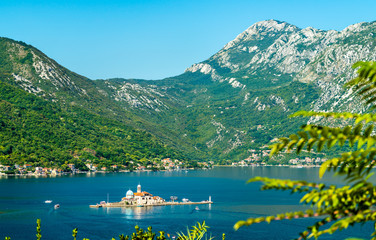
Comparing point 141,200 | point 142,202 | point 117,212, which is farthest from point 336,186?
point 142,202

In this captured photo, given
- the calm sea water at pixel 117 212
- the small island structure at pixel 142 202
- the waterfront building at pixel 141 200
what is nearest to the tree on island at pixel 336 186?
the calm sea water at pixel 117 212

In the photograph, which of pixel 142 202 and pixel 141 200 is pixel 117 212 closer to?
pixel 141 200

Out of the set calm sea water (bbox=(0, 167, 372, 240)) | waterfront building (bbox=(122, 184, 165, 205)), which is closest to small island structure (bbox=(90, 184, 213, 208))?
waterfront building (bbox=(122, 184, 165, 205))

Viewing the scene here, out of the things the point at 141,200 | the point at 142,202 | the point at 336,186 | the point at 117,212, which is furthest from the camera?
the point at 142,202

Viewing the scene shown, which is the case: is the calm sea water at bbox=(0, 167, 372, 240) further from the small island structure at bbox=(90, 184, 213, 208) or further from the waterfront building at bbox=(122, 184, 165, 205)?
the waterfront building at bbox=(122, 184, 165, 205)

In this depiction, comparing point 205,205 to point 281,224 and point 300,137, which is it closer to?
point 281,224

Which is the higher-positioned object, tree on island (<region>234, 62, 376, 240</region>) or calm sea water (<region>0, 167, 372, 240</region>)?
tree on island (<region>234, 62, 376, 240</region>)

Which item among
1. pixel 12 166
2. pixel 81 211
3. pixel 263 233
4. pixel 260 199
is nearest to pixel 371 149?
pixel 263 233

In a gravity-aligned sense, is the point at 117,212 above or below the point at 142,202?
below
